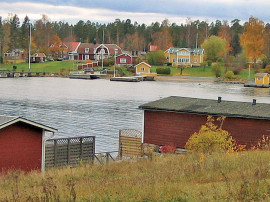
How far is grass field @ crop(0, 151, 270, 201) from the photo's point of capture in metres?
8.70

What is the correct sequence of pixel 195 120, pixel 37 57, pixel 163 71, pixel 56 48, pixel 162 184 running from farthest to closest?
pixel 56 48 → pixel 37 57 → pixel 163 71 → pixel 195 120 → pixel 162 184

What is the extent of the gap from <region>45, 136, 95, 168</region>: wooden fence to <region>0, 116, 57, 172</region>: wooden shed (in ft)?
2.47

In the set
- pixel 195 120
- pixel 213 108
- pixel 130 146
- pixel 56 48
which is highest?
pixel 56 48

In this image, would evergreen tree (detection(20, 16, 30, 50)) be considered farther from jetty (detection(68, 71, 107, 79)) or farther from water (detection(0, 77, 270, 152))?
water (detection(0, 77, 270, 152))

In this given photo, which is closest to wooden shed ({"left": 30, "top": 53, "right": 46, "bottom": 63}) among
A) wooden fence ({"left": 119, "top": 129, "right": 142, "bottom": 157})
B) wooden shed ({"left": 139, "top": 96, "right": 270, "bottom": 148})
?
wooden shed ({"left": 139, "top": 96, "right": 270, "bottom": 148})

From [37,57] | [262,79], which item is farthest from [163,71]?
[37,57]

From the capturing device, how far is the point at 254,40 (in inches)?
3748

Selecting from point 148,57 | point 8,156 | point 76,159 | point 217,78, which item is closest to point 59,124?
point 76,159

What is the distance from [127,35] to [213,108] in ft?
399

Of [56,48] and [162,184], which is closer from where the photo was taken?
[162,184]

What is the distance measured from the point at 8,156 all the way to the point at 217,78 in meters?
76.8

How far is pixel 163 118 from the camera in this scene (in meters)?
24.3

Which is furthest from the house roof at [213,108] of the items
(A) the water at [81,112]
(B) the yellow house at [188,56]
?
(B) the yellow house at [188,56]

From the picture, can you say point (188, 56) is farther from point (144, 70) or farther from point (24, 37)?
point (24, 37)
